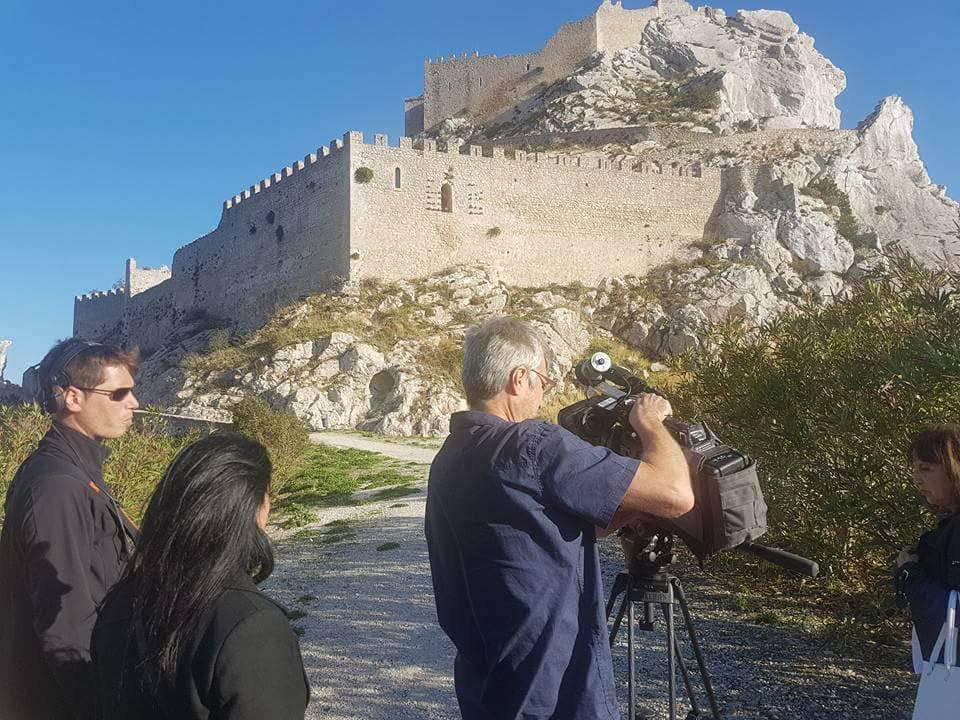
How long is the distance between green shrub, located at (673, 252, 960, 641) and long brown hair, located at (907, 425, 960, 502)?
1.09 meters

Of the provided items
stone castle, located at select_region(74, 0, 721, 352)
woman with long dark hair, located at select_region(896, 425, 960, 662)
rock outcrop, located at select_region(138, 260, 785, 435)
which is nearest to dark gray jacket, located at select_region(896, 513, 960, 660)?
woman with long dark hair, located at select_region(896, 425, 960, 662)

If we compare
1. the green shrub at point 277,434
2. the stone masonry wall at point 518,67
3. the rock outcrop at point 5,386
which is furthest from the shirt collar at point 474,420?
the stone masonry wall at point 518,67

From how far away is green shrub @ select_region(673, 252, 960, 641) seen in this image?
4129mm

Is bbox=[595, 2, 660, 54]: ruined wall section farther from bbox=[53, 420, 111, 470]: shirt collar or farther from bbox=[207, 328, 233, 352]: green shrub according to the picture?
bbox=[53, 420, 111, 470]: shirt collar

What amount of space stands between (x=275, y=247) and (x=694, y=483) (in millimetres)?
26388

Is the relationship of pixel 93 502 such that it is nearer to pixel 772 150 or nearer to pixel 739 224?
pixel 739 224

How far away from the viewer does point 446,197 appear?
25.3 m

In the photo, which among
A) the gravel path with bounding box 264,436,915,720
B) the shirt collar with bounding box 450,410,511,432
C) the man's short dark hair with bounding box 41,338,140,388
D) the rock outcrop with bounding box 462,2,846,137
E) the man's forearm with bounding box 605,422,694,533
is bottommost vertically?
the gravel path with bounding box 264,436,915,720

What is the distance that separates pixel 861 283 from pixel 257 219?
2519 cm

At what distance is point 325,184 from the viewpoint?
23.8 metres

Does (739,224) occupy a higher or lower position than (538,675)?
higher

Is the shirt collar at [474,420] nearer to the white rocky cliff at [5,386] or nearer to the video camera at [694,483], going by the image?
the video camera at [694,483]

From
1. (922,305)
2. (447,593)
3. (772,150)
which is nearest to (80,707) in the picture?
(447,593)

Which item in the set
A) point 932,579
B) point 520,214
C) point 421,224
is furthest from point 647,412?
point 520,214
